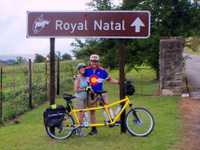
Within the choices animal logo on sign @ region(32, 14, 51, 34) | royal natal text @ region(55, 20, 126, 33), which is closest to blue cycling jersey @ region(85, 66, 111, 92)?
royal natal text @ region(55, 20, 126, 33)

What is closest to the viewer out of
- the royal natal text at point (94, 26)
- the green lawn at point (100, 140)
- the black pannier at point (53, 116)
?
the green lawn at point (100, 140)

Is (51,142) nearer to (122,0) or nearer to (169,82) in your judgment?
(169,82)

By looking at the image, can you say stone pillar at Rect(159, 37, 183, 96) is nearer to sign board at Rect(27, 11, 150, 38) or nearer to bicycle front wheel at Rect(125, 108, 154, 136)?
bicycle front wheel at Rect(125, 108, 154, 136)

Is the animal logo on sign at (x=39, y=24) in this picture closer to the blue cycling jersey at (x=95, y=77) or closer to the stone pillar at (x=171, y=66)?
the blue cycling jersey at (x=95, y=77)

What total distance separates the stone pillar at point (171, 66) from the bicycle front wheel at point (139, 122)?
766 centimetres

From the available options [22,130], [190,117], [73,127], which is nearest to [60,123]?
[73,127]

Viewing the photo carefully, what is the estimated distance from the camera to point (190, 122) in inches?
329

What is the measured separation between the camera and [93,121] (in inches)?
272

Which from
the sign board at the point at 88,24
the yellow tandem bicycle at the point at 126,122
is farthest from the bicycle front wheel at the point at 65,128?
the sign board at the point at 88,24

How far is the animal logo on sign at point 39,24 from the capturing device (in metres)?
6.58

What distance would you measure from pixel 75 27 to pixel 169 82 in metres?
8.33

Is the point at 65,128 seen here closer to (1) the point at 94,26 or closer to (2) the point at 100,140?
(2) the point at 100,140

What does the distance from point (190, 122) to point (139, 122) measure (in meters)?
2.36

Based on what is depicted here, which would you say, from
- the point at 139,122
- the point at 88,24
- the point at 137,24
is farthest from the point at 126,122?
the point at 88,24
